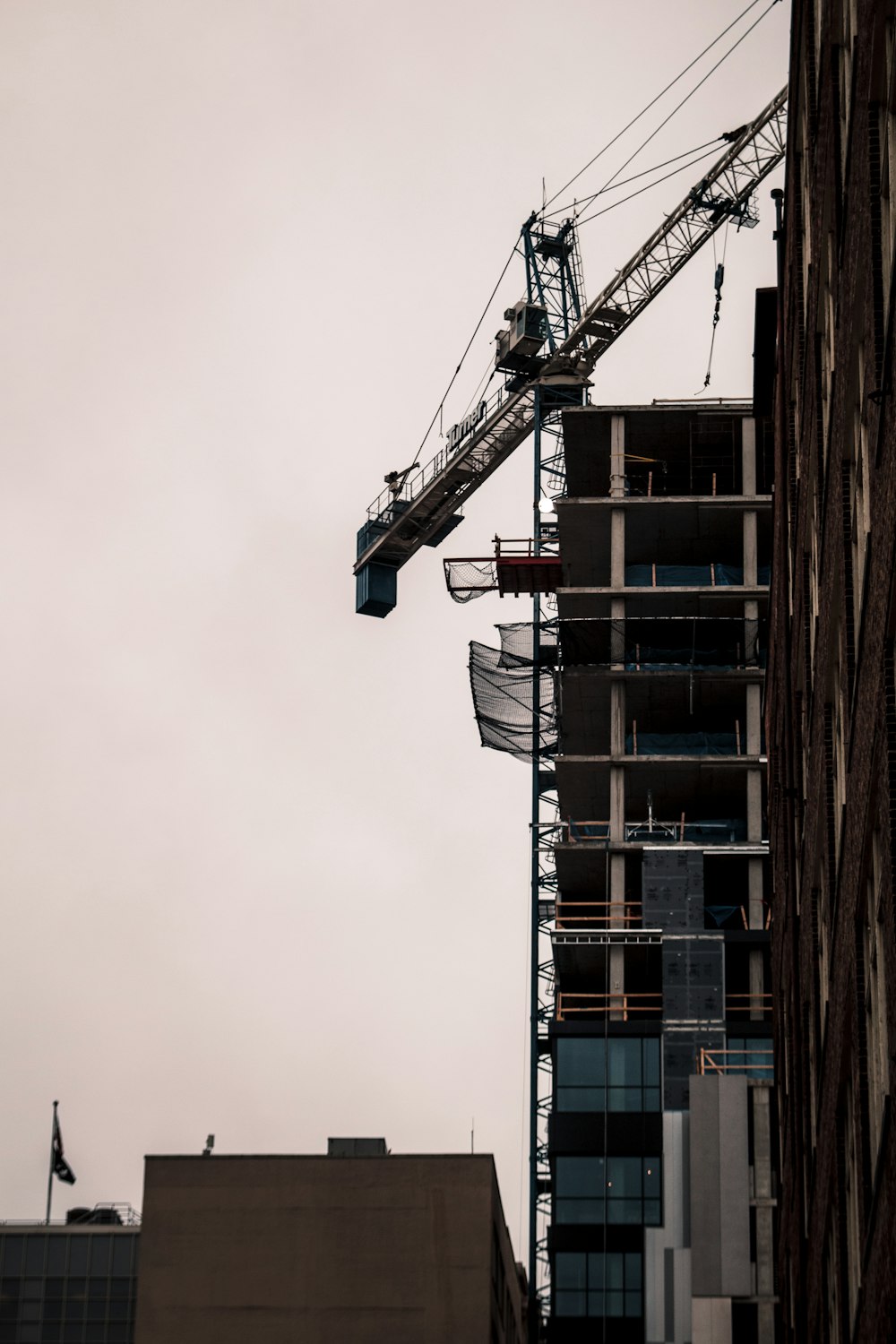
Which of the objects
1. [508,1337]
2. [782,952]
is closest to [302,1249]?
[508,1337]

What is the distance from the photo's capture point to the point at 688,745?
102 m

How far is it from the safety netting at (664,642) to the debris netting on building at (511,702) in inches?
161

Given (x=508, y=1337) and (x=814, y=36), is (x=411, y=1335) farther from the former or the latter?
(x=814, y=36)

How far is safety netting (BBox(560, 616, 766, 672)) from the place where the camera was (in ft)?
334

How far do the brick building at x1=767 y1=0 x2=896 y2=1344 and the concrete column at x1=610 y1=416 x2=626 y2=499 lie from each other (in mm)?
57506

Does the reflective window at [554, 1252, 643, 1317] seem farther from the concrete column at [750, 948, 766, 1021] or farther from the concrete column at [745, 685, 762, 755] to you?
the concrete column at [745, 685, 762, 755]

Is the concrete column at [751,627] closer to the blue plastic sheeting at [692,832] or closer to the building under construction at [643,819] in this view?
the building under construction at [643,819]

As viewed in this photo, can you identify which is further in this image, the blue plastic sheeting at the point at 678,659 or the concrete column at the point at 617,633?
the concrete column at the point at 617,633

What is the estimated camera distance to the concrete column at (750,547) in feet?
335

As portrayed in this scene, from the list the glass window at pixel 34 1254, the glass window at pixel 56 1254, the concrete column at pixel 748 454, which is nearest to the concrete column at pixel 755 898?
the concrete column at pixel 748 454

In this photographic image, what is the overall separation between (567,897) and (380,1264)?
23370mm

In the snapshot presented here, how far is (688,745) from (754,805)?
4.80 meters

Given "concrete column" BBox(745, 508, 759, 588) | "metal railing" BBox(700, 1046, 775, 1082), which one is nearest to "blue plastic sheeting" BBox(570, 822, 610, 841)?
"concrete column" BBox(745, 508, 759, 588)

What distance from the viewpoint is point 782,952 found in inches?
1961
